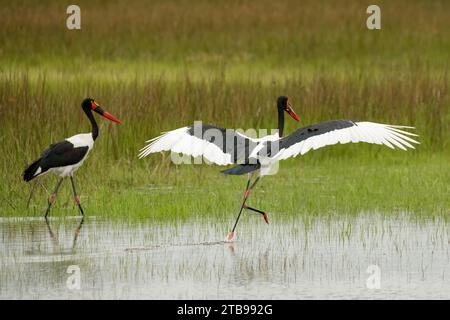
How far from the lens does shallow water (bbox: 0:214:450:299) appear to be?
25.2 feet

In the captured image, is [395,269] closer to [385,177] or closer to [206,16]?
[385,177]

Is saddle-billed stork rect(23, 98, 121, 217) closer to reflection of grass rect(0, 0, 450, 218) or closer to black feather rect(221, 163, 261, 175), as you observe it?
reflection of grass rect(0, 0, 450, 218)

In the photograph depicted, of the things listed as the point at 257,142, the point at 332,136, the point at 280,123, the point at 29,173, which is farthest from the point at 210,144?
the point at 29,173

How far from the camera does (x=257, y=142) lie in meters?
10.4

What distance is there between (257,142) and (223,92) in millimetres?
5760

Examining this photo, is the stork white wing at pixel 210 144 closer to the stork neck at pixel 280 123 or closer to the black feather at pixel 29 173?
the stork neck at pixel 280 123

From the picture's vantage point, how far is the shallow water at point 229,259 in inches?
302

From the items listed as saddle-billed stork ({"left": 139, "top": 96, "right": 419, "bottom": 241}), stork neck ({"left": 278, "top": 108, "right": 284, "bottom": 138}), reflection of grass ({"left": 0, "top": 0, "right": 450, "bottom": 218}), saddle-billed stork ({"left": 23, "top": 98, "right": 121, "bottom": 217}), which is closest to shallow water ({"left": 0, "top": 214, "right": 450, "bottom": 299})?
saddle-billed stork ({"left": 139, "top": 96, "right": 419, "bottom": 241})

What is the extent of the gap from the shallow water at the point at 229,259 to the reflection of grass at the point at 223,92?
722mm

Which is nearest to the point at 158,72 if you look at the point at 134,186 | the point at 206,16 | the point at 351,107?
the point at 206,16

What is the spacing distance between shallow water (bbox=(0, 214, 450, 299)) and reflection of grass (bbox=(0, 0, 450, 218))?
0.72m

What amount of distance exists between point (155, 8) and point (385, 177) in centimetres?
1394

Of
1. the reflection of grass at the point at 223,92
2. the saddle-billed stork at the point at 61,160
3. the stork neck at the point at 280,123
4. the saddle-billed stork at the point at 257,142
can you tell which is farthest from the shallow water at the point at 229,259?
the stork neck at the point at 280,123
